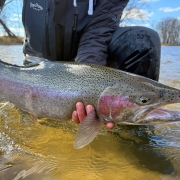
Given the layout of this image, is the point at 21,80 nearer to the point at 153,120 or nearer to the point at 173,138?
the point at 153,120

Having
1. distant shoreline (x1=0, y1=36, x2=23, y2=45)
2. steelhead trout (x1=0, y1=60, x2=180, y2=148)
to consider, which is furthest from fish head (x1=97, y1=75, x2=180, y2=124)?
distant shoreline (x1=0, y1=36, x2=23, y2=45)

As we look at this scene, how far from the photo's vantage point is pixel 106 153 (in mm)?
1888

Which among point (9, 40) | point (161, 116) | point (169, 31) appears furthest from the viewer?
point (169, 31)

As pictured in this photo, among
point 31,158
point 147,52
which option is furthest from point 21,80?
point 147,52

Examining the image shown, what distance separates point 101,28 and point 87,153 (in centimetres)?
128

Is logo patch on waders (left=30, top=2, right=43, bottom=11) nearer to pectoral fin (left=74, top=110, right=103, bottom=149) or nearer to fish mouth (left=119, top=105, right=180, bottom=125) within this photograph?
pectoral fin (left=74, top=110, right=103, bottom=149)

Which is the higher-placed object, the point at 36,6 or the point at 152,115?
the point at 36,6

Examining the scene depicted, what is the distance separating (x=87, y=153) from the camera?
1866mm

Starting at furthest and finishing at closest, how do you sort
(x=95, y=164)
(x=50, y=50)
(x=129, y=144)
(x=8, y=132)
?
(x=50, y=50)
(x=8, y=132)
(x=129, y=144)
(x=95, y=164)

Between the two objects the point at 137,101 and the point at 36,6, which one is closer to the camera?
the point at 137,101

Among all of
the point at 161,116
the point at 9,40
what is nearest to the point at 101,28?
the point at 161,116

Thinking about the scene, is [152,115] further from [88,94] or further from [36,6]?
[36,6]

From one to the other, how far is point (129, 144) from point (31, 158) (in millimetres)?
807

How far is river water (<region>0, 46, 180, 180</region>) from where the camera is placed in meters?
1.60
